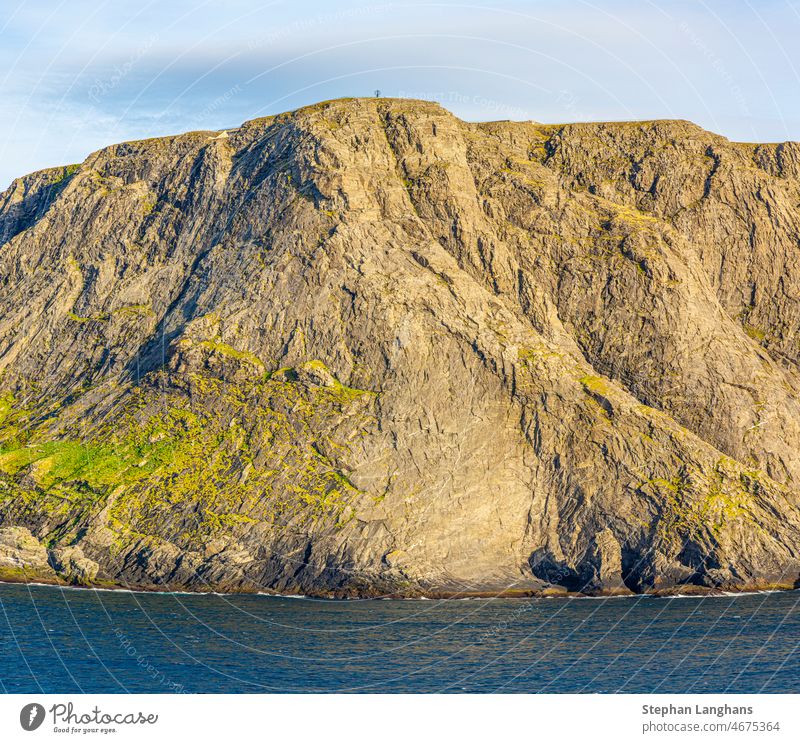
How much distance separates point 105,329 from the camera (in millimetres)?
142125

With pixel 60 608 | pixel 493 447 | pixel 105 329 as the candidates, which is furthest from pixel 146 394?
pixel 493 447

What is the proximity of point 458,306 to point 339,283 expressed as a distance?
48.8ft

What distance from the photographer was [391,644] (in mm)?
87312
